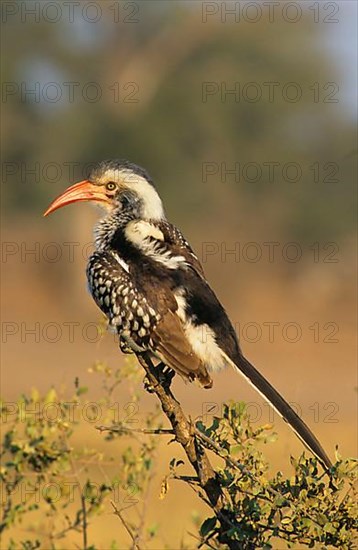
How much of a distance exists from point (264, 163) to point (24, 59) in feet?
17.7

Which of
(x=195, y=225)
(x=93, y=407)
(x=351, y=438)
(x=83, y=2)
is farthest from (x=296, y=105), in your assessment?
(x=93, y=407)

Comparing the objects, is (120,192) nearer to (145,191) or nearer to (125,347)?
(145,191)

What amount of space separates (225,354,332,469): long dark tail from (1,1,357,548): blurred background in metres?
18.0

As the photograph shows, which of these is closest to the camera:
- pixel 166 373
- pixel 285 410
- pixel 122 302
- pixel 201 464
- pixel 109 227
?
pixel 201 464

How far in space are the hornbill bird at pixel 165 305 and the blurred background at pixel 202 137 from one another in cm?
1760

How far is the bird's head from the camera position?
Answer: 16.2ft

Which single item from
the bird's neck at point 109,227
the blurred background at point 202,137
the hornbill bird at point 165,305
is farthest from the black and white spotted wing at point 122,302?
the blurred background at point 202,137

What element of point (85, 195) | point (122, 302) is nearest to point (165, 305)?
point (122, 302)

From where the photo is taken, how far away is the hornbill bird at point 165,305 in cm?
421

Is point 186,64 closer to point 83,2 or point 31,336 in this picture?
point 83,2

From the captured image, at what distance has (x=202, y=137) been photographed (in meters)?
24.2

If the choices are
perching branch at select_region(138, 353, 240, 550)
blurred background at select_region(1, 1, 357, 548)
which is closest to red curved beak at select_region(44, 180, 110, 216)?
perching branch at select_region(138, 353, 240, 550)

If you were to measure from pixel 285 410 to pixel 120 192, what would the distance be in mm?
1448

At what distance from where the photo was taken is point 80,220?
78.5 feet
